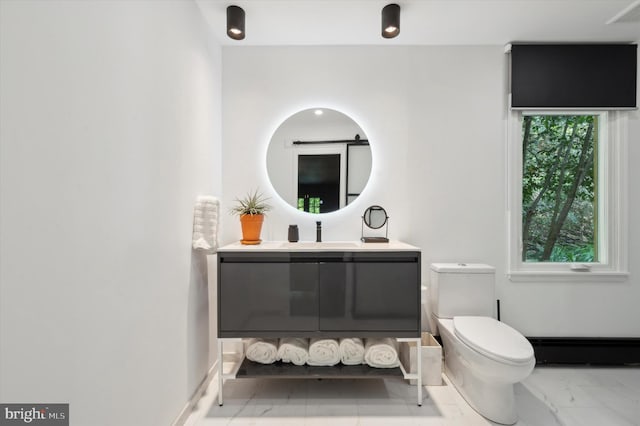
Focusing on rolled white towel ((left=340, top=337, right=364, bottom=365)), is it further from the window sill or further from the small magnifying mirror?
the window sill

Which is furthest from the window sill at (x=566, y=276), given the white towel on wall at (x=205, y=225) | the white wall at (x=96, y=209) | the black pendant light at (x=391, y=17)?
the white wall at (x=96, y=209)

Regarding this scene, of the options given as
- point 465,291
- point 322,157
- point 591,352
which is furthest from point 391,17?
point 591,352

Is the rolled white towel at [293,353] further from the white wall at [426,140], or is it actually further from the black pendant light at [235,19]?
the black pendant light at [235,19]

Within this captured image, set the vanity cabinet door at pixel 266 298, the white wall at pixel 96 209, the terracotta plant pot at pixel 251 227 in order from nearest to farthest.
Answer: the white wall at pixel 96 209, the vanity cabinet door at pixel 266 298, the terracotta plant pot at pixel 251 227

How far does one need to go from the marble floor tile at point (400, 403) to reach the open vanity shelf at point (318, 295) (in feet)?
0.44

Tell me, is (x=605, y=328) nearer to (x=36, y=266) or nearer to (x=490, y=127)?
(x=490, y=127)

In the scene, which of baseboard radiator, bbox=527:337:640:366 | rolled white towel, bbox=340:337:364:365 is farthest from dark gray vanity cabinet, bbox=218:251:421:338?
baseboard radiator, bbox=527:337:640:366

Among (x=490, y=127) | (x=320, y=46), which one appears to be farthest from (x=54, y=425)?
(x=490, y=127)

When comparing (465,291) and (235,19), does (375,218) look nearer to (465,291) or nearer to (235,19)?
(465,291)

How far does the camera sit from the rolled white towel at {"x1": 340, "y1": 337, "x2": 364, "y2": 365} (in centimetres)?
184

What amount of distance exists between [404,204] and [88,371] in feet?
6.63

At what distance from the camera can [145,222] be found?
4.28ft

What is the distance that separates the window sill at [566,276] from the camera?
2297mm

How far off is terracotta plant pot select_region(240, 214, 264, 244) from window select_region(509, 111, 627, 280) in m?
1.95
